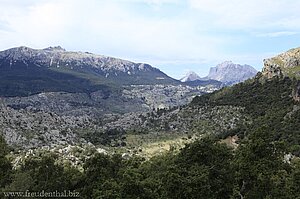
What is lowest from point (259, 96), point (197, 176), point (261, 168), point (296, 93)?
point (197, 176)

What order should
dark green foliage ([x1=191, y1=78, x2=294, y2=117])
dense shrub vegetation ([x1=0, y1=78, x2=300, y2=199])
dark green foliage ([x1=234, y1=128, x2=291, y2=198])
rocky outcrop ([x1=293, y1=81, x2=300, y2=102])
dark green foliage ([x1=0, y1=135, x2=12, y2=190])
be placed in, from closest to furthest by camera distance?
dark green foliage ([x1=234, y1=128, x2=291, y2=198])
dense shrub vegetation ([x1=0, y1=78, x2=300, y2=199])
dark green foliage ([x1=0, y1=135, x2=12, y2=190])
rocky outcrop ([x1=293, y1=81, x2=300, y2=102])
dark green foliage ([x1=191, y1=78, x2=294, y2=117])

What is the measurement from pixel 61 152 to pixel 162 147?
169ft

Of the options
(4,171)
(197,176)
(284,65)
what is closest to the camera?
(197,176)

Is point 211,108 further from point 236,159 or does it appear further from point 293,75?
point 236,159

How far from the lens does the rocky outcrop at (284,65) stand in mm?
172750

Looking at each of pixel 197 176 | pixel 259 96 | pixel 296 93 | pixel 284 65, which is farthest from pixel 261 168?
pixel 284 65

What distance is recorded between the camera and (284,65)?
18050 centimetres

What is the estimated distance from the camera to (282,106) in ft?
479

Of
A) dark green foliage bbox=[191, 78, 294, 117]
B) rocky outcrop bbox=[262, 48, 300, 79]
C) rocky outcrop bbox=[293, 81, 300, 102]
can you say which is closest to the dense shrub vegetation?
rocky outcrop bbox=[293, 81, 300, 102]

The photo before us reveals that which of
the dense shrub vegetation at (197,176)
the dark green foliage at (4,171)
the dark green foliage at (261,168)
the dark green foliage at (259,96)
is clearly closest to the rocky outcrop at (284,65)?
the dark green foliage at (259,96)

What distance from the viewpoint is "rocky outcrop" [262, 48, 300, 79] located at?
173 metres

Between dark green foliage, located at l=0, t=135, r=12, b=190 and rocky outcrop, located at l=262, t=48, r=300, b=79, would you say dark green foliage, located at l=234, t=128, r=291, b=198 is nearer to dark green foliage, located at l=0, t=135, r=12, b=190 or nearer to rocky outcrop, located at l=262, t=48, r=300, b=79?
dark green foliage, located at l=0, t=135, r=12, b=190

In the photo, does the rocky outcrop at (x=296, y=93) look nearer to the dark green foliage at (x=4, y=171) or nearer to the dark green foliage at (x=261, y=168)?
the dark green foliage at (x=261, y=168)

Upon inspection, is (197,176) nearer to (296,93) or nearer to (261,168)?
(261,168)
